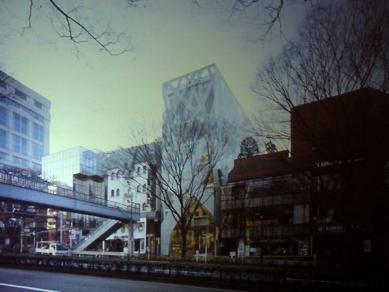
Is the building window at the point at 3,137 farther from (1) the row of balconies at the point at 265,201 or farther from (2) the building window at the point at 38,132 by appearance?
(1) the row of balconies at the point at 265,201

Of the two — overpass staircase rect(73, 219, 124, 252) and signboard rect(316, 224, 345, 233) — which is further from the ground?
signboard rect(316, 224, 345, 233)

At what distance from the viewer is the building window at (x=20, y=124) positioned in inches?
459

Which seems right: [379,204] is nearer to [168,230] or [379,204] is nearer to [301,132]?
[301,132]

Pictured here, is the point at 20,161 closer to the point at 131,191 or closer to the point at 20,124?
the point at 20,124

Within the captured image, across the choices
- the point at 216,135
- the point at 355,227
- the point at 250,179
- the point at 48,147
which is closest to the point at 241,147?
the point at 216,135

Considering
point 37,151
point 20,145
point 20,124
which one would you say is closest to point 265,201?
point 37,151

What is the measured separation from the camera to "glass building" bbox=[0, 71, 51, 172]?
996 cm

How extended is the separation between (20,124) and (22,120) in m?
0.35

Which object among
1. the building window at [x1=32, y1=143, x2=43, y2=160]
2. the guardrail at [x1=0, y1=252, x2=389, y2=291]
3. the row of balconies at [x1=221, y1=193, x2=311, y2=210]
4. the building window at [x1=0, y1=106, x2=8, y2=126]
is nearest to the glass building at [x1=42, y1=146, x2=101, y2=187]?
the building window at [x1=32, y1=143, x2=43, y2=160]

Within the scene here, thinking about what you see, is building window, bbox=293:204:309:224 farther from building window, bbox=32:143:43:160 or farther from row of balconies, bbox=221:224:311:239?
building window, bbox=32:143:43:160

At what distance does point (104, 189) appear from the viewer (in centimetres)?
2784

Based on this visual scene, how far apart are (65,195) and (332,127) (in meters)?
17.5

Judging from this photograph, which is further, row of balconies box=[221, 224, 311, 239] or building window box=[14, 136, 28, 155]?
row of balconies box=[221, 224, 311, 239]

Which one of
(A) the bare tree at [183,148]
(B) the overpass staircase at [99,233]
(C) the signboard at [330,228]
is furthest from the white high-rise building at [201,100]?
(B) the overpass staircase at [99,233]
